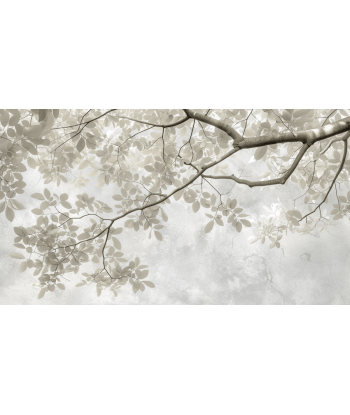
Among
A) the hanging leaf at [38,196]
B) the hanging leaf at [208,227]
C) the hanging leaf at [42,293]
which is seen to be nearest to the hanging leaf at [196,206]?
the hanging leaf at [208,227]

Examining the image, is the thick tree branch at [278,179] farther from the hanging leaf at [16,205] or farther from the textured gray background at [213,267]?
the hanging leaf at [16,205]

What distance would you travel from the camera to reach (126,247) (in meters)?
2.15

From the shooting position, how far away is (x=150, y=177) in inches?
84.4

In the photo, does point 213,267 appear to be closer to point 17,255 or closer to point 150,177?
point 150,177

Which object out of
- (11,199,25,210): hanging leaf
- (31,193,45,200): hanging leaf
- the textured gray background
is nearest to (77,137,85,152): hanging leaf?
the textured gray background

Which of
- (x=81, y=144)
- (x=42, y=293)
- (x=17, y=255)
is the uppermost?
(x=81, y=144)

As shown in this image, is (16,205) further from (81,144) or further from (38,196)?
(81,144)

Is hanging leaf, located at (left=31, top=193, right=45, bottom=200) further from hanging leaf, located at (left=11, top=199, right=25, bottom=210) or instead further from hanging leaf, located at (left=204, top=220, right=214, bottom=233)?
hanging leaf, located at (left=204, top=220, right=214, bottom=233)

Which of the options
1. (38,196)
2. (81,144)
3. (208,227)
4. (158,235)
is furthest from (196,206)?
(38,196)

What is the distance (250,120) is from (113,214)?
99 centimetres

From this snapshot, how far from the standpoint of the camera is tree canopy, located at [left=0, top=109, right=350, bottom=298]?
209 cm

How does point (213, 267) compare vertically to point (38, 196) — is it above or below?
below

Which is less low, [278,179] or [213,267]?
[278,179]
